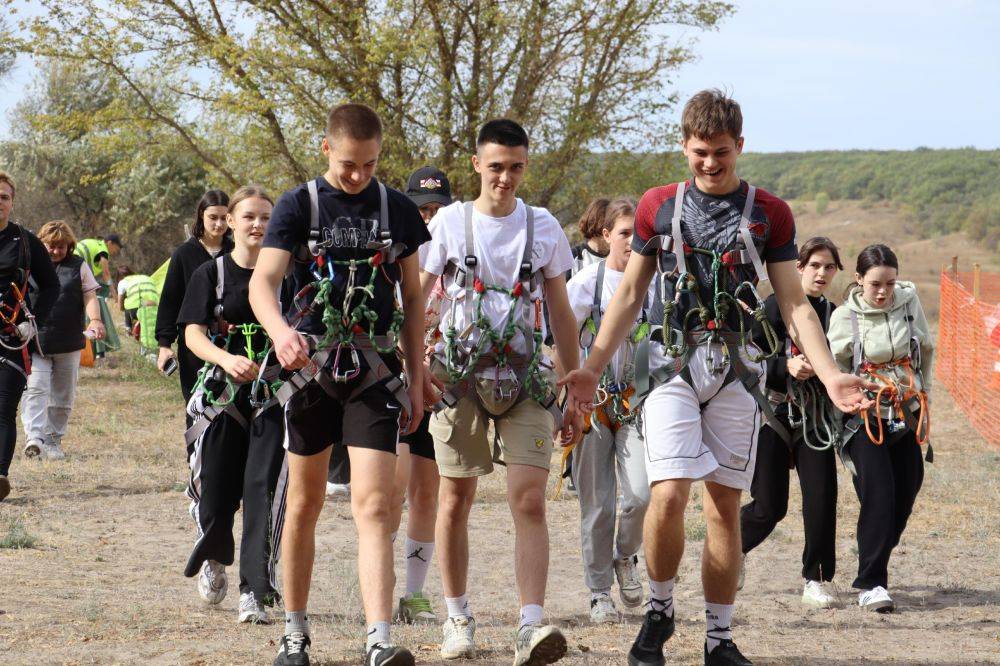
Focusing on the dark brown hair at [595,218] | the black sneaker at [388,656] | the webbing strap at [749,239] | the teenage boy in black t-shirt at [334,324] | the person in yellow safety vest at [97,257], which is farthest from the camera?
the person in yellow safety vest at [97,257]

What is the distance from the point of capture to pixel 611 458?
6.43 metres

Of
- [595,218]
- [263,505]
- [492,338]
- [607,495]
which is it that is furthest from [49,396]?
[492,338]

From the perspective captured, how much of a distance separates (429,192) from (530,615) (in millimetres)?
3114

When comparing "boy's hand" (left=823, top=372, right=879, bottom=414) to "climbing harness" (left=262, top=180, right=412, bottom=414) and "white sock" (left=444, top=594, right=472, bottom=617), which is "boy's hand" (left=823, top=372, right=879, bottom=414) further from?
"white sock" (left=444, top=594, right=472, bottom=617)

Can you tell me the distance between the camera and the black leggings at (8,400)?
887 cm

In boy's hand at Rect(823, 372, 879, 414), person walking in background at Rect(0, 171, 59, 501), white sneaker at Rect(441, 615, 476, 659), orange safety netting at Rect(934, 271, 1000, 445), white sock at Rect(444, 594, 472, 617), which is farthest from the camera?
orange safety netting at Rect(934, 271, 1000, 445)

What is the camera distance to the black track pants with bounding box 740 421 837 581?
6629 mm

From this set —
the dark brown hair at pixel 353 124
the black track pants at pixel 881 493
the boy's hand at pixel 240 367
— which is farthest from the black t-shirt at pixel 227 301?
the black track pants at pixel 881 493

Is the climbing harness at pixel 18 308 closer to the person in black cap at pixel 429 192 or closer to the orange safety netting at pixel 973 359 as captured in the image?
the person in black cap at pixel 429 192

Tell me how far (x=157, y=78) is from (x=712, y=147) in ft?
44.2

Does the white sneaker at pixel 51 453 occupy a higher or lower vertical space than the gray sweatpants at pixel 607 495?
lower

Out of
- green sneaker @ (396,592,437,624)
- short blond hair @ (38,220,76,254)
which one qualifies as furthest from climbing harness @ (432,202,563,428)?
short blond hair @ (38,220,76,254)

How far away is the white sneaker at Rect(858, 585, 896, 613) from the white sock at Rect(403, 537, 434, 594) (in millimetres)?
2346

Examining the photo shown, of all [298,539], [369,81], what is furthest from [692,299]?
[369,81]
